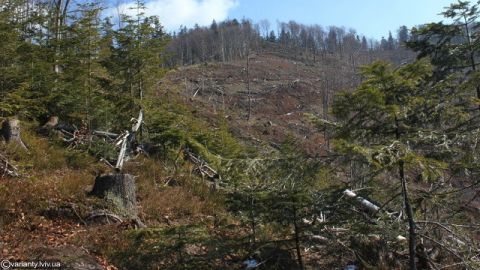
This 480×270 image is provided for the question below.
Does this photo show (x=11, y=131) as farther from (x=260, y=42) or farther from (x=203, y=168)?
(x=260, y=42)

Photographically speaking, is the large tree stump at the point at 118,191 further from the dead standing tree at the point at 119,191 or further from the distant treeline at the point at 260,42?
the distant treeline at the point at 260,42

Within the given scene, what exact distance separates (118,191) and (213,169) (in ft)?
18.2

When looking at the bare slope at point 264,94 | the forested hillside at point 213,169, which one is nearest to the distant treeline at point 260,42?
the bare slope at point 264,94

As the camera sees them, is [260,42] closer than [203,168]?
No

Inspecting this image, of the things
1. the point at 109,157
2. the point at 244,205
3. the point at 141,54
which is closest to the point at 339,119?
the point at 244,205

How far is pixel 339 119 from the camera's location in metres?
6.80

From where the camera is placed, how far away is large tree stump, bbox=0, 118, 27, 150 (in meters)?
10.4

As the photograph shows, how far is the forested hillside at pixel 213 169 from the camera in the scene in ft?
20.8

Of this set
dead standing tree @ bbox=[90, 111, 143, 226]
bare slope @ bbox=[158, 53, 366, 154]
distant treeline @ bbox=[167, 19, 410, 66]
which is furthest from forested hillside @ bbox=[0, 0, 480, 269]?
distant treeline @ bbox=[167, 19, 410, 66]

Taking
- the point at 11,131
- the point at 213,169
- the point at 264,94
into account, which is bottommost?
the point at 213,169

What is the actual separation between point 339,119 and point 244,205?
228 centimetres

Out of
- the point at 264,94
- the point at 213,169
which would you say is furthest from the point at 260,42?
the point at 213,169

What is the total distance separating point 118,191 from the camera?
8.84 metres

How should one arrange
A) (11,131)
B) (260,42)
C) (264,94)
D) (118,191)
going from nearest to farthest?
(118,191) → (11,131) → (264,94) → (260,42)
